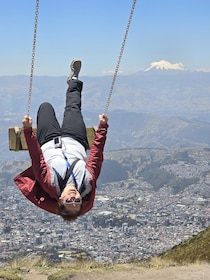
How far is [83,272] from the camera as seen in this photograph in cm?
859

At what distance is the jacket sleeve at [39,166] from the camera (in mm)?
4355

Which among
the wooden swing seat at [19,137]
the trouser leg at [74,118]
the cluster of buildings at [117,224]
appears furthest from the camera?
the cluster of buildings at [117,224]

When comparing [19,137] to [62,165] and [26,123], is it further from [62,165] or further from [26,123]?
[62,165]

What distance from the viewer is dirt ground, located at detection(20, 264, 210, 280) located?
8.29 metres

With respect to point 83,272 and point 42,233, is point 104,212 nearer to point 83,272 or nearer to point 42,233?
point 42,233

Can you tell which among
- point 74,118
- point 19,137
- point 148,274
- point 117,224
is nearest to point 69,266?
point 148,274

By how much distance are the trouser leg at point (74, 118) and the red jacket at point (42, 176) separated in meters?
0.28

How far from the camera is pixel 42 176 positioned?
14.3 feet

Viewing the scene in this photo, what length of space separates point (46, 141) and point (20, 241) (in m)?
65.6

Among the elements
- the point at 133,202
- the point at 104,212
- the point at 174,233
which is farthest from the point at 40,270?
the point at 133,202

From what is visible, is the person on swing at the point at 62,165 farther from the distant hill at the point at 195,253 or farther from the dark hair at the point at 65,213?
the distant hill at the point at 195,253

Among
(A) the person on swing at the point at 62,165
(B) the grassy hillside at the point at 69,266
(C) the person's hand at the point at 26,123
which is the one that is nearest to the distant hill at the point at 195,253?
(B) the grassy hillside at the point at 69,266

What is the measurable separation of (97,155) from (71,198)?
0.67 meters

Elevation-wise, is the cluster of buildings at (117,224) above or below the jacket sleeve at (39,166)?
below
